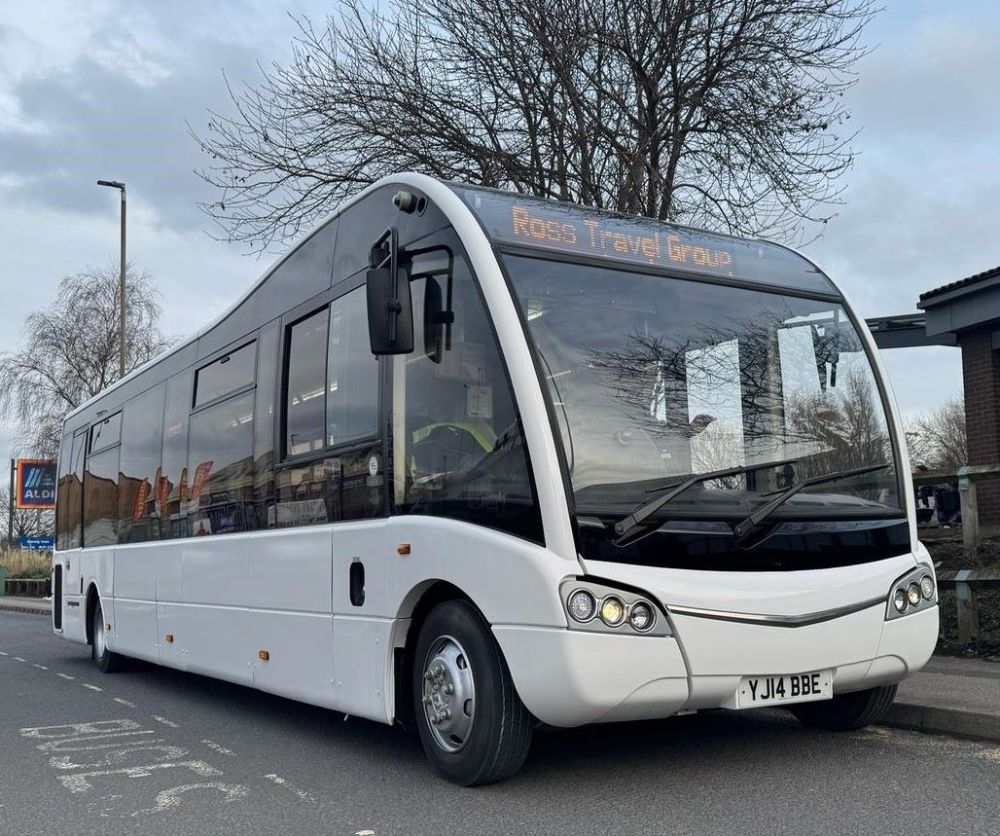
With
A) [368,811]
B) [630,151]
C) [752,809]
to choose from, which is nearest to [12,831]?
[368,811]

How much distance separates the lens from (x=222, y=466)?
8734 mm

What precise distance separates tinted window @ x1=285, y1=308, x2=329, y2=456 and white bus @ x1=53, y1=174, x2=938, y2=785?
1.1 inches

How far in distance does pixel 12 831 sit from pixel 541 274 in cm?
357

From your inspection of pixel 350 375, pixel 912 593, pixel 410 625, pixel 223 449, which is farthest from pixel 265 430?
pixel 912 593

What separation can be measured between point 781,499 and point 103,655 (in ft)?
29.3

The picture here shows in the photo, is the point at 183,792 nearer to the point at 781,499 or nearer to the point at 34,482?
the point at 781,499

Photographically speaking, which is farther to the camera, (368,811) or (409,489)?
(409,489)

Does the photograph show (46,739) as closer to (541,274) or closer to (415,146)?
(541,274)

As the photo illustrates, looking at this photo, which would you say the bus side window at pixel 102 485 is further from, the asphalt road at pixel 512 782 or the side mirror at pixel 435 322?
the side mirror at pixel 435 322

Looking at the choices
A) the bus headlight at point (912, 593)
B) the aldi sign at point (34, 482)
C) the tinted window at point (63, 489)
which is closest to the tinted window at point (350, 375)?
the bus headlight at point (912, 593)

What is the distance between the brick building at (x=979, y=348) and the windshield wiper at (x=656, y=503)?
41.1 ft

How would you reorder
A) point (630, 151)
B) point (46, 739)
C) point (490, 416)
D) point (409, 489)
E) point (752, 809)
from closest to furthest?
point (752, 809) < point (490, 416) < point (409, 489) < point (46, 739) < point (630, 151)

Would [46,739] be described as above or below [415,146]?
below

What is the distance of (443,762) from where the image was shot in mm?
5602
